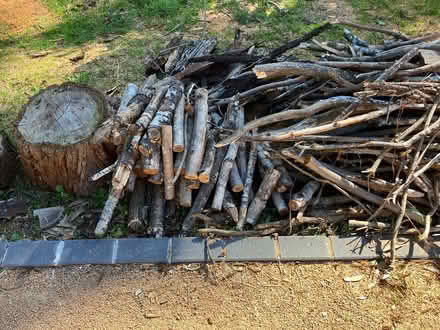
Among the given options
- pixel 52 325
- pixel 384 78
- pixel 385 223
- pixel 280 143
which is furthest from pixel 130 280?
pixel 384 78

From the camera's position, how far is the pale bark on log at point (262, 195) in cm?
382

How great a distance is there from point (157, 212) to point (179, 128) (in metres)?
0.81

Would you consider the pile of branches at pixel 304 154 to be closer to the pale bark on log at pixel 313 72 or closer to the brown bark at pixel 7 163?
the pale bark on log at pixel 313 72

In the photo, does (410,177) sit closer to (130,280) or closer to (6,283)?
(130,280)

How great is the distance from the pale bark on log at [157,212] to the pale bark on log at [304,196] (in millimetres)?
1190

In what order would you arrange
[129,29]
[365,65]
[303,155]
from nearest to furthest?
[303,155] < [365,65] < [129,29]

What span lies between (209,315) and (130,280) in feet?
2.40

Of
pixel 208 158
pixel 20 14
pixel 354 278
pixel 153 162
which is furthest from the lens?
pixel 20 14

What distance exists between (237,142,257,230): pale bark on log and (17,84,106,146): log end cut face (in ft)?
4.85

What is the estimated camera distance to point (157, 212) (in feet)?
12.8

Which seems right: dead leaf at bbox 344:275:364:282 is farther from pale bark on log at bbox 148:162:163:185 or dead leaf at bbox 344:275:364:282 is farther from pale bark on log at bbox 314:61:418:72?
pale bark on log at bbox 314:61:418:72

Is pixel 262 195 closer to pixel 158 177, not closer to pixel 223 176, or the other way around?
pixel 223 176

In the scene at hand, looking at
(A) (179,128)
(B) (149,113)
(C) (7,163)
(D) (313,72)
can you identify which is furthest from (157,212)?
(D) (313,72)

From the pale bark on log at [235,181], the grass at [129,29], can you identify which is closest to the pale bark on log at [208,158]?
the pale bark on log at [235,181]
